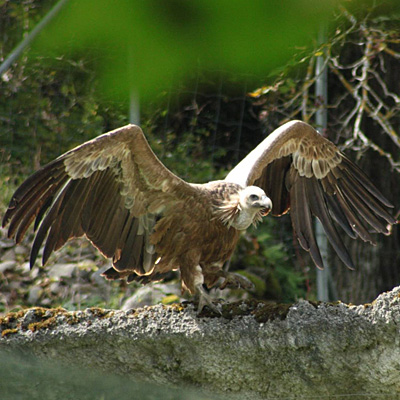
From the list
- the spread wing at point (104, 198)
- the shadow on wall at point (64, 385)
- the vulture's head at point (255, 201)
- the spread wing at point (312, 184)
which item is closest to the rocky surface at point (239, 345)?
the shadow on wall at point (64, 385)

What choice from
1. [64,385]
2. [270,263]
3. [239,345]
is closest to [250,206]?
[239,345]

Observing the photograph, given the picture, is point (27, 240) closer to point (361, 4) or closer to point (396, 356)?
point (361, 4)

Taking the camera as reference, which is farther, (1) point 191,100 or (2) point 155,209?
(1) point 191,100

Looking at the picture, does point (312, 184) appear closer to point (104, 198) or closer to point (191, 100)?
point (104, 198)

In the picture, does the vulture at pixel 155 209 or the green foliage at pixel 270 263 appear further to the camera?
the green foliage at pixel 270 263

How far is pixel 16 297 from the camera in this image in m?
5.11

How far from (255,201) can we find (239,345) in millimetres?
1018

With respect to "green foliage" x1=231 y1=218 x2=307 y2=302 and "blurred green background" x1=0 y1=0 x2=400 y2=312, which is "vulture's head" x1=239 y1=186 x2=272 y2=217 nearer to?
"blurred green background" x1=0 y1=0 x2=400 y2=312

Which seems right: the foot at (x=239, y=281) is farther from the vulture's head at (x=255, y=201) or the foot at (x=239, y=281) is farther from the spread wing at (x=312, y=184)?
the spread wing at (x=312, y=184)

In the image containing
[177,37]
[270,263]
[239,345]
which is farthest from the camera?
[270,263]

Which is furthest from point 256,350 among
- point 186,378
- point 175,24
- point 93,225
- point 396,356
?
point 175,24

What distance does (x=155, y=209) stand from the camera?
3.44 metres

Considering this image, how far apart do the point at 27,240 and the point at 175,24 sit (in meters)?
2.01

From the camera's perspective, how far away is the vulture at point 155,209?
3.11 meters
